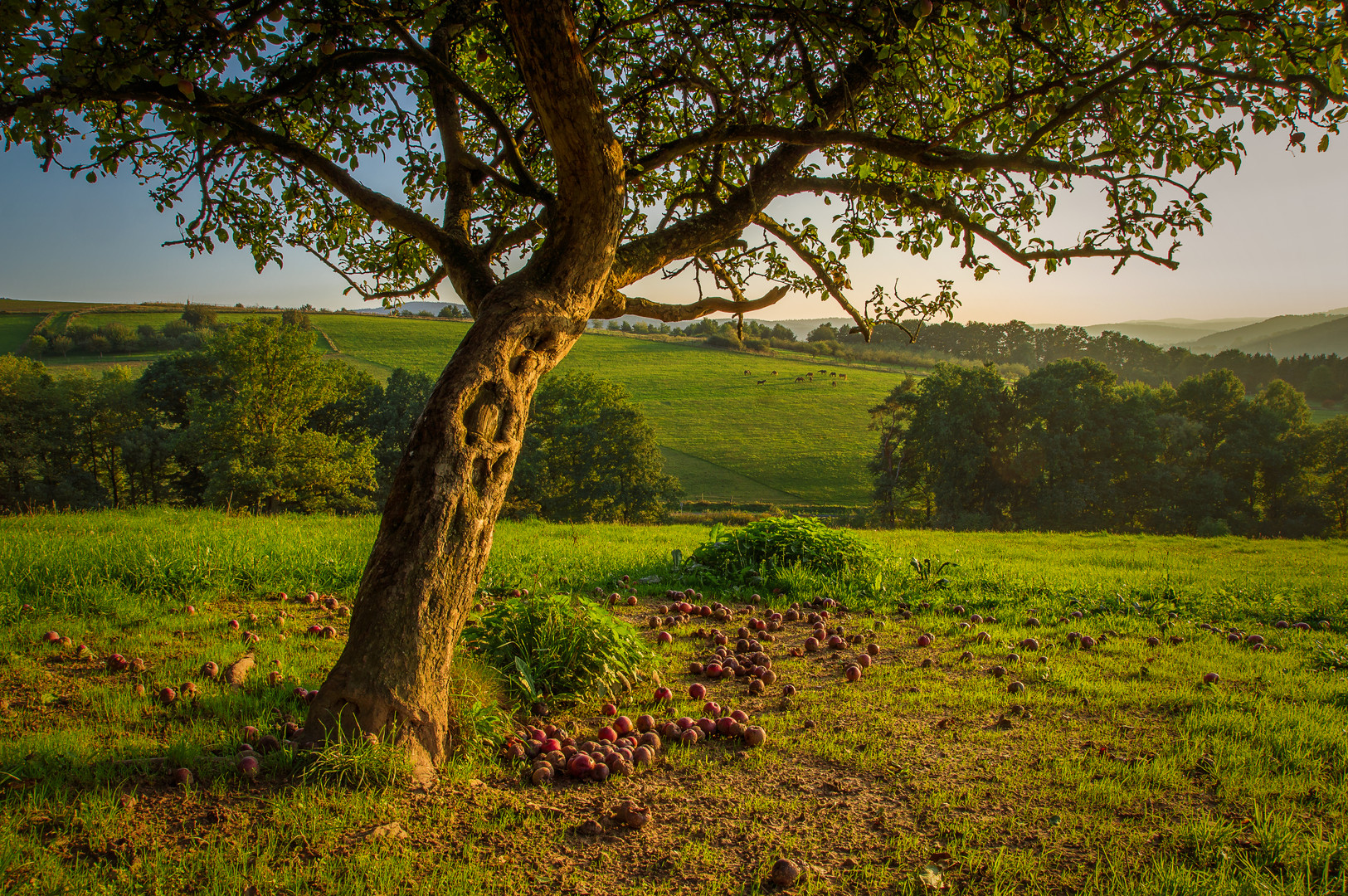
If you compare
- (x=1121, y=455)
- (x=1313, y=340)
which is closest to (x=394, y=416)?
(x=1121, y=455)

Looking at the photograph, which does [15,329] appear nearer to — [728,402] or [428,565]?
[728,402]

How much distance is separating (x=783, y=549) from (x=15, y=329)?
8182 cm

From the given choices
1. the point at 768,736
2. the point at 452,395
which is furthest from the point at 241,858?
the point at 768,736

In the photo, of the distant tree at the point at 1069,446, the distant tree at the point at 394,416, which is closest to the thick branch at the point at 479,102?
the distant tree at the point at 394,416

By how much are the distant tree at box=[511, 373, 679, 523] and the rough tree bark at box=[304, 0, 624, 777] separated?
4088 cm

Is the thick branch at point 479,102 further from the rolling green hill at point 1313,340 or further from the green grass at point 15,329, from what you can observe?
the rolling green hill at point 1313,340

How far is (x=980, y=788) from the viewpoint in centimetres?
376

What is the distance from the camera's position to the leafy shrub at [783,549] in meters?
9.46

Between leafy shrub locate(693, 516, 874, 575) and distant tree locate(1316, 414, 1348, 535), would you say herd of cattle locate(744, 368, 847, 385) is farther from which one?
leafy shrub locate(693, 516, 874, 575)

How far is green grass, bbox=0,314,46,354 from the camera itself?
56.0 m

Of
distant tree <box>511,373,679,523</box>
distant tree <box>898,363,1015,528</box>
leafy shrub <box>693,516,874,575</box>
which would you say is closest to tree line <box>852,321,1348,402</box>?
distant tree <box>898,363,1015,528</box>

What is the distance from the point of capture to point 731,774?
3906mm

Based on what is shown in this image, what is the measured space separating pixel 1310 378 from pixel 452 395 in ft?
362

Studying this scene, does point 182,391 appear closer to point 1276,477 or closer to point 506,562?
point 506,562
